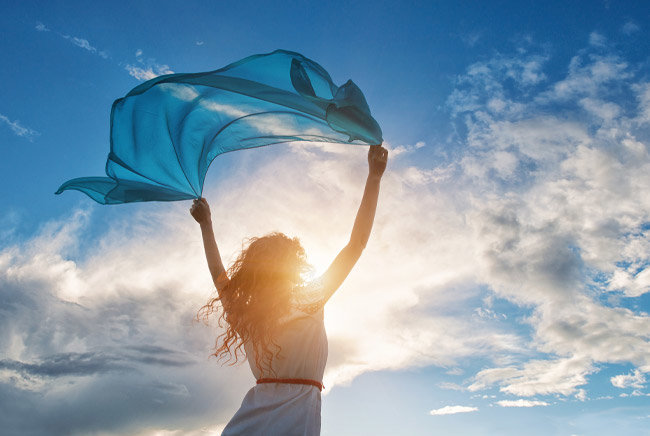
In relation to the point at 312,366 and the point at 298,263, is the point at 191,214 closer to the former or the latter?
the point at 298,263

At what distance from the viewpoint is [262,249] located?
3828mm

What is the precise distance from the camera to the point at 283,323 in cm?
341

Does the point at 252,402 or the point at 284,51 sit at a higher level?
the point at 284,51

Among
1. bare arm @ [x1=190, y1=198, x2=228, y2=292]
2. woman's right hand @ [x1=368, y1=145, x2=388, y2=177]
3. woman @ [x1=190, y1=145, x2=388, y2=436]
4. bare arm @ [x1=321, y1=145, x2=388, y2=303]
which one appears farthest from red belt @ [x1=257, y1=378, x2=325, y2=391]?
woman's right hand @ [x1=368, y1=145, x2=388, y2=177]

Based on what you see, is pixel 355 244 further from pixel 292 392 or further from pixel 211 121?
pixel 211 121

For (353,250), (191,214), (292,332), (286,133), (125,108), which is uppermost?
(125,108)

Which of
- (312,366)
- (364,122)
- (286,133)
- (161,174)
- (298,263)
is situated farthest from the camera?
(161,174)

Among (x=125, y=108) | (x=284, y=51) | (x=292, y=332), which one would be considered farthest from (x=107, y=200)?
(x=292, y=332)

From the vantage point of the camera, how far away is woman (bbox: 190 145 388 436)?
3.18m

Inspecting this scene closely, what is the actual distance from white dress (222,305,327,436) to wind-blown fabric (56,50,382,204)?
1.80 metres

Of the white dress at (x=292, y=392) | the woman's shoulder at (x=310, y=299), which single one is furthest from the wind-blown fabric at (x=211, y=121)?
the white dress at (x=292, y=392)

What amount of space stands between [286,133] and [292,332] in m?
2.26

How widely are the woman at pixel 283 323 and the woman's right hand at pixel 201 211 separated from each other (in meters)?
0.95

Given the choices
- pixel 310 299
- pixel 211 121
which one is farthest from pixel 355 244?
pixel 211 121
